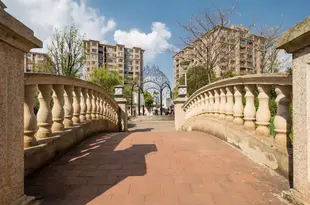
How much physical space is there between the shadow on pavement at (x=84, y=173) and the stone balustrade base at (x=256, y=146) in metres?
1.55

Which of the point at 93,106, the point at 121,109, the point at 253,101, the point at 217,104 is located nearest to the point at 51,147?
the point at 93,106

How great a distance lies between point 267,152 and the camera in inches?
105

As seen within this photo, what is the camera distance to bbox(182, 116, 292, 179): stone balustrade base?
2342mm

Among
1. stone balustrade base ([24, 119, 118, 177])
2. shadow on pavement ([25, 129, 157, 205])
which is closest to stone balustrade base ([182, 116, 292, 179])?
shadow on pavement ([25, 129, 157, 205])

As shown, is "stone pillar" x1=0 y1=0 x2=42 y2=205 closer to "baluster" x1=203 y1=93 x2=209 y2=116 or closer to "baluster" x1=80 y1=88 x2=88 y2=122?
"baluster" x1=80 y1=88 x2=88 y2=122

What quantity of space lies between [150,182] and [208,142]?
7.19 ft

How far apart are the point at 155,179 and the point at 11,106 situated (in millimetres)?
1712

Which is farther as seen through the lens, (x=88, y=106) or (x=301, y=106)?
(x=88, y=106)

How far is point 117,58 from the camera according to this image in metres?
90.4

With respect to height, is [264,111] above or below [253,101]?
below

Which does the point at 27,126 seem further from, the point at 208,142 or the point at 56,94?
the point at 208,142

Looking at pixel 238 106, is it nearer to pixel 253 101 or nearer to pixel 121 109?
pixel 253 101

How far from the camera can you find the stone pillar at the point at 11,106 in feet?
4.92

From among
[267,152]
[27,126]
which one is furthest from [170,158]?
[27,126]
